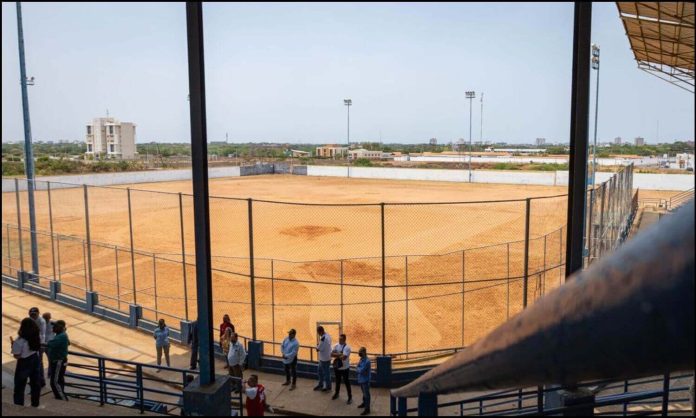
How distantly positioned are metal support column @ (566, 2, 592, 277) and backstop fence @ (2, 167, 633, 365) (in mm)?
5819

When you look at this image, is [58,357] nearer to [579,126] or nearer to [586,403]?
[586,403]

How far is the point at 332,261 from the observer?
21.8m

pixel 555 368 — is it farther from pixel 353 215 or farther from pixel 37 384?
pixel 353 215

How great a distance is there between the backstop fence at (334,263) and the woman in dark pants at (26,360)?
17.9ft

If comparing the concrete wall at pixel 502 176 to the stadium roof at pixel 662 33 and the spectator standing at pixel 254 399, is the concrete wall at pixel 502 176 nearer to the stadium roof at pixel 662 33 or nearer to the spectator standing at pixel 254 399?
the stadium roof at pixel 662 33

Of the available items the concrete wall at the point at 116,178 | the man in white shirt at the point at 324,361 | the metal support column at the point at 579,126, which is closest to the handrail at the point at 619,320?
the metal support column at the point at 579,126

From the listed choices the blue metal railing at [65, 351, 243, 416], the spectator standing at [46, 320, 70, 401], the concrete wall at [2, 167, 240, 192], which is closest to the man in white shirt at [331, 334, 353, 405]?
the blue metal railing at [65, 351, 243, 416]

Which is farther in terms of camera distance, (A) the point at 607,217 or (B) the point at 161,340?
(A) the point at 607,217

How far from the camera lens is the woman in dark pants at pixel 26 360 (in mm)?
7763

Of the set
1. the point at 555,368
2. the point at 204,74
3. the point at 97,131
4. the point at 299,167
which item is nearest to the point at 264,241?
the point at 204,74

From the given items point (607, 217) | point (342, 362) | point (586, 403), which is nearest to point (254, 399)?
point (342, 362)

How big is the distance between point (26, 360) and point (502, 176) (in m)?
68.9

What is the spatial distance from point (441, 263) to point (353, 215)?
1837 cm

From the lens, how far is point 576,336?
146 centimetres
